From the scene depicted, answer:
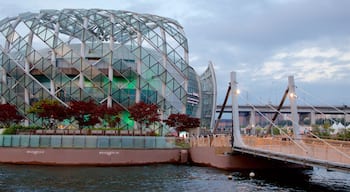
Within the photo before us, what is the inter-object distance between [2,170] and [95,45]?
116 ft

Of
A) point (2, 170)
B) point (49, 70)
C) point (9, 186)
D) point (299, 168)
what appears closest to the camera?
point (9, 186)

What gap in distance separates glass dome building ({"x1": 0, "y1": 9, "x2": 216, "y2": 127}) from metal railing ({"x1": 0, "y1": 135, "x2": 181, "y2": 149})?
1917 cm

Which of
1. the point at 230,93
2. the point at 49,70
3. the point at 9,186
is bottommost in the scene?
the point at 9,186

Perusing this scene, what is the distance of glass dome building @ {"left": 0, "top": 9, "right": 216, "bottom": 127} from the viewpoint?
70.4 metres

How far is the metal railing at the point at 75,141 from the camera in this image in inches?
1919

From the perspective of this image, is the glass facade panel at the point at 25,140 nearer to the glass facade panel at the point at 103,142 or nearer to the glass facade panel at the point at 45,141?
the glass facade panel at the point at 45,141

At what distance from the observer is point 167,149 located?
49.8 meters

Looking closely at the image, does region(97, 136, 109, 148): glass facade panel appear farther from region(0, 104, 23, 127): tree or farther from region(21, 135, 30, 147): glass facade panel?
region(0, 104, 23, 127): tree

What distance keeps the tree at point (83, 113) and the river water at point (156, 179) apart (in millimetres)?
15787

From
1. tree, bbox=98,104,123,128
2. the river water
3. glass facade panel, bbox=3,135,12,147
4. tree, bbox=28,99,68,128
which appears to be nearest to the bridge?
the river water

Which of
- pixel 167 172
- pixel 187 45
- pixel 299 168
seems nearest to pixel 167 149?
pixel 167 172

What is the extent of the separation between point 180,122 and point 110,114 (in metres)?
10.3

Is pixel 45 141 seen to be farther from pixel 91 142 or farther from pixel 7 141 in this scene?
pixel 91 142

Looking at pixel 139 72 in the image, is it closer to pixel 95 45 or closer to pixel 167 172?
pixel 95 45
